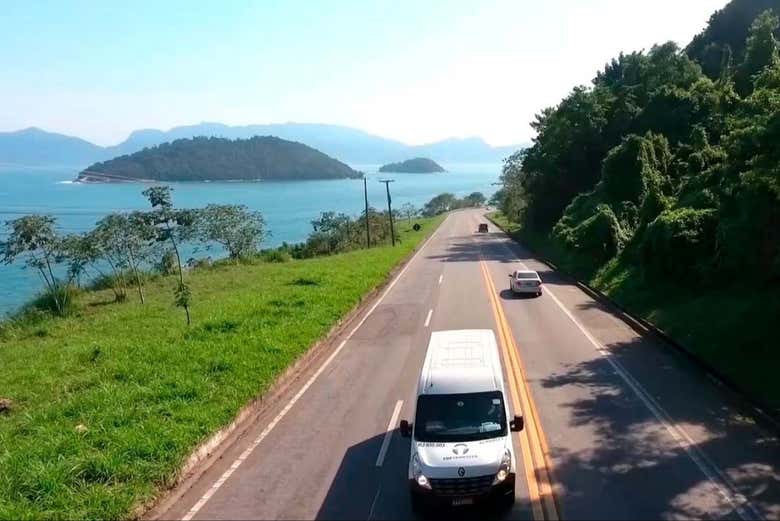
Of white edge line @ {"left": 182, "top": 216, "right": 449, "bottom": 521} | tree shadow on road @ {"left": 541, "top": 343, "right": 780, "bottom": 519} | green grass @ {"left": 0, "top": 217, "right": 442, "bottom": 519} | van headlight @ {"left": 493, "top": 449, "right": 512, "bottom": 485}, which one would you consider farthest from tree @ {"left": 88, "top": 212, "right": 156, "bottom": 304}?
van headlight @ {"left": 493, "top": 449, "right": 512, "bottom": 485}

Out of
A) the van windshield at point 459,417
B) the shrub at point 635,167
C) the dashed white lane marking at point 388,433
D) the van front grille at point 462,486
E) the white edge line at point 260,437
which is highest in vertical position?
the shrub at point 635,167

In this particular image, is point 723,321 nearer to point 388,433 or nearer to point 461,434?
point 388,433

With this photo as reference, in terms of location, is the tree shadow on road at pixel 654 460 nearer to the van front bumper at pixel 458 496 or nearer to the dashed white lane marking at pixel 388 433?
the van front bumper at pixel 458 496

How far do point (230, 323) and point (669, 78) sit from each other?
45.4 m

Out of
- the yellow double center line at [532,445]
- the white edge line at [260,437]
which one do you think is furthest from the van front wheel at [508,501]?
the white edge line at [260,437]

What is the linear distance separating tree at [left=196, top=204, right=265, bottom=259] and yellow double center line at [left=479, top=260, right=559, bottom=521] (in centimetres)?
4752

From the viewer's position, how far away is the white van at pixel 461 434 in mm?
8930

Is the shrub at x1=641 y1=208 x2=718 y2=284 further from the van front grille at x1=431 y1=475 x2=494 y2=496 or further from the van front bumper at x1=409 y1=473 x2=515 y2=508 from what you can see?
the van front grille at x1=431 y1=475 x2=494 y2=496

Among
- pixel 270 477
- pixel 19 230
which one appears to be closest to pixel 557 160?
pixel 19 230

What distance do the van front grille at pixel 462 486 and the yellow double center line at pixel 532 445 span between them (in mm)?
847

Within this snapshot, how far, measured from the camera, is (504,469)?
9.05 metres

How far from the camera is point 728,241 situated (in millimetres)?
16469

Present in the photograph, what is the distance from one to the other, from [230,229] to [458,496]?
188 feet

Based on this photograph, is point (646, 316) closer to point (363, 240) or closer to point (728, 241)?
point (728, 241)
